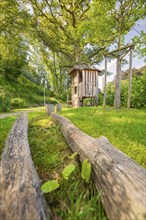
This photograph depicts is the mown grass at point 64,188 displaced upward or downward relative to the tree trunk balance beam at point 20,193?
downward

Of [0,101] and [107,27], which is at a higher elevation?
[107,27]

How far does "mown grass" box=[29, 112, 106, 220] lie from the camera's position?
53.8 inches

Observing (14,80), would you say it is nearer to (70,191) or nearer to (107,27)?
(107,27)

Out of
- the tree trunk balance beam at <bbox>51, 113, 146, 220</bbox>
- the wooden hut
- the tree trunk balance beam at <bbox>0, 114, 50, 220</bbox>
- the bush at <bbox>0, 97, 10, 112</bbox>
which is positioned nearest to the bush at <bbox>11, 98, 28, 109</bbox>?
Answer: the bush at <bbox>0, 97, 10, 112</bbox>

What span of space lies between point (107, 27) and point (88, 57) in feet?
43.7

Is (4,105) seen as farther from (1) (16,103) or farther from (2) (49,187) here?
(2) (49,187)

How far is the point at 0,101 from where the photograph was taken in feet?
39.2

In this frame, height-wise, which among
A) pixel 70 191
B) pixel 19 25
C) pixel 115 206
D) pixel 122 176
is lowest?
pixel 70 191

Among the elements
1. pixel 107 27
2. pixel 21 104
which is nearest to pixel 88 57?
pixel 21 104

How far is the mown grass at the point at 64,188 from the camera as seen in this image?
4.48 ft

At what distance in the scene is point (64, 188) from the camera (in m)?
1.85

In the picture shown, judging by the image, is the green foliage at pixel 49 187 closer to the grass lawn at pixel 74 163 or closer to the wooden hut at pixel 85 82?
the grass lawn at pixel 74 163

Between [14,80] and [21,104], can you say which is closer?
[21,104]

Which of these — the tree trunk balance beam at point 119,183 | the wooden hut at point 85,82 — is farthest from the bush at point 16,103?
the tree trunk balance beam at point 119,183
